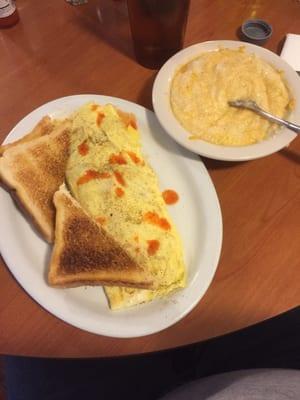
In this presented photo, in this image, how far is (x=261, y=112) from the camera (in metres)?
0.82

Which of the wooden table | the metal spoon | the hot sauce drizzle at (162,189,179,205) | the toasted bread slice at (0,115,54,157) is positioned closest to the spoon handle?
the metal spoon

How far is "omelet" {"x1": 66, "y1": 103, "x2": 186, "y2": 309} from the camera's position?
0.74m

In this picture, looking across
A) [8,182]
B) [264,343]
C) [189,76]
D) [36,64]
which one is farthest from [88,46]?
[264,343]

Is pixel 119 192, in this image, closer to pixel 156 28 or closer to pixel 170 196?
pixel 170 196

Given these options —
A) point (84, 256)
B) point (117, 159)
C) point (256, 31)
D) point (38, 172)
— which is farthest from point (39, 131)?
point (256, 31)

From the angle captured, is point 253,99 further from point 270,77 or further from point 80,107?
point 80,107

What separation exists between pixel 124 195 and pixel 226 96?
0.34 meters

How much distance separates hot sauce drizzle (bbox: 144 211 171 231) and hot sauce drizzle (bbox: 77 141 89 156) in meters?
0.21

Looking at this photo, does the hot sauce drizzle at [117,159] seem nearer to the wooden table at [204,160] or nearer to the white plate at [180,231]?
the white plate at [180,231]

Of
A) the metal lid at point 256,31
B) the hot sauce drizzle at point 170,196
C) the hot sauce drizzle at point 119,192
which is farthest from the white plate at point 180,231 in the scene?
the metal lid at point 256,31

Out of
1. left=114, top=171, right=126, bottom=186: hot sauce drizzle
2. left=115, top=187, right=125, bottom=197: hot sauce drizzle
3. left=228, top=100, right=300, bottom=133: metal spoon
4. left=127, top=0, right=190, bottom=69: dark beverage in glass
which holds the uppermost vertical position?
left=127, top=0, right=190, bottom=69: dark beverage in glass

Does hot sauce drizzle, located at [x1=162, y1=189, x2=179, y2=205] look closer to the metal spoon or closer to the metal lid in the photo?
the metal spoon

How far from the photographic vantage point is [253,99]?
841 millimetres

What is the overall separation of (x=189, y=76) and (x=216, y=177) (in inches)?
9.8
